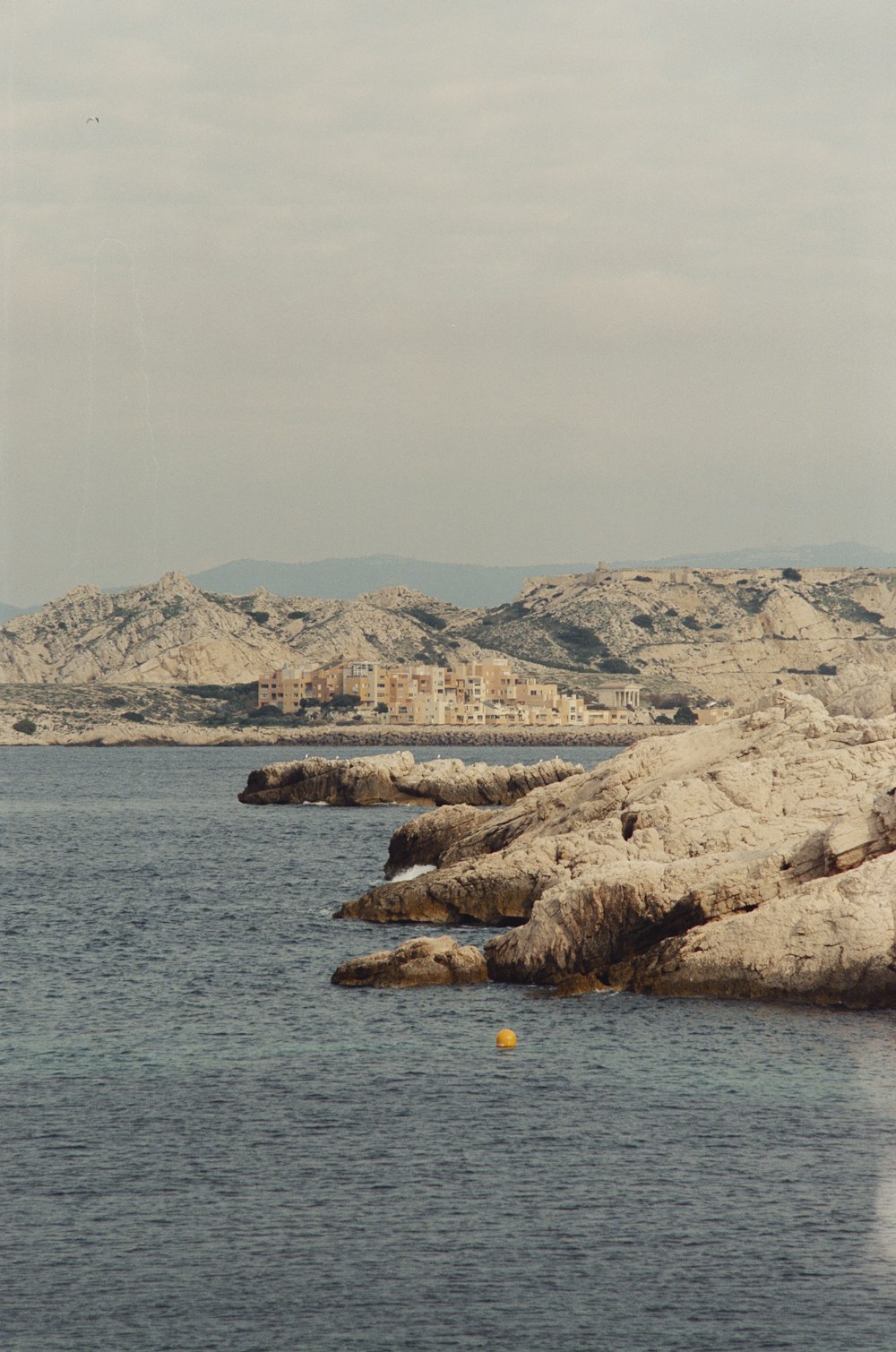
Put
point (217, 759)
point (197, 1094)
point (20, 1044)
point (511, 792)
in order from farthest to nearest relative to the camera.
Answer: point (217, 759), point (511, 792), point (20, 1044), point (197, 1094)

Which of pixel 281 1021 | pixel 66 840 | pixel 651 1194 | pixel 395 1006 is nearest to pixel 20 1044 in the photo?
pixel 281 1021

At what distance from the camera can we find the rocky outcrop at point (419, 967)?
36156 mm

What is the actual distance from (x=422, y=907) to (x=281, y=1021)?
44.2ft

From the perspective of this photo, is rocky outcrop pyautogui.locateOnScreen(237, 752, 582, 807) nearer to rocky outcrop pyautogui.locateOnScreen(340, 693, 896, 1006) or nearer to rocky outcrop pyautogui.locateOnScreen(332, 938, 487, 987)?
rocky outcrop pyautogui.locateOnScreen(340, 693, 896, 1006)

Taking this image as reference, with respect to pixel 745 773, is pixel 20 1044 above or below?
below

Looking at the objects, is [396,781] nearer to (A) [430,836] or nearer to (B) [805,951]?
(A) [430,836]

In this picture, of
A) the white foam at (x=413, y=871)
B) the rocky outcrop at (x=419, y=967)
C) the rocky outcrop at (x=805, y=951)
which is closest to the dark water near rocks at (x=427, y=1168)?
the rocky outcrop at (x=419, y=967)

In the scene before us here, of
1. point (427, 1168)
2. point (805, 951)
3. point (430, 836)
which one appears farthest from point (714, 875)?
point (430, 836)

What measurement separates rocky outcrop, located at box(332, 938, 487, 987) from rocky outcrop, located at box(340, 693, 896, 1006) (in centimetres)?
69

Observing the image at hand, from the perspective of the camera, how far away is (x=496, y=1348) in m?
17.4

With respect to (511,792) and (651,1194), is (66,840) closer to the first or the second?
(511,792)

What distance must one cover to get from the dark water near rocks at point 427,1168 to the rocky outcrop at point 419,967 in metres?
0.79

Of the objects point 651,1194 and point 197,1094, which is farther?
point 197,1094

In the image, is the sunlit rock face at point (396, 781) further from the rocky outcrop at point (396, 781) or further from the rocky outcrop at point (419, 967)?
the rocky outcrop at point (419, 967)
